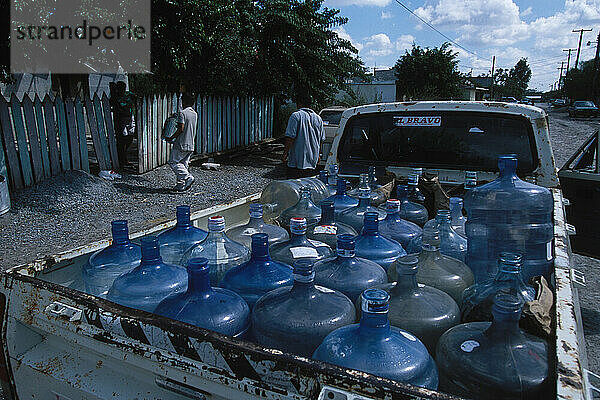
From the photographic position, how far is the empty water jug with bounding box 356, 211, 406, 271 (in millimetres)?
A: 2018

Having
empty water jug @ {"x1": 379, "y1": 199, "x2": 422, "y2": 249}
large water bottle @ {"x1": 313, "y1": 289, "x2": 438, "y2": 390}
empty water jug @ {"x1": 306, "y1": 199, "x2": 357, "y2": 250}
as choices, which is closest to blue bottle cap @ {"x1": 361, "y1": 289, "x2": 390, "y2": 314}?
large water bottle @ {"x1": 313, "y1": 289, "x2": 438, "y2": 390}

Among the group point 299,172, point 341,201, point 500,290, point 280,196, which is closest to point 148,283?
point 500,290

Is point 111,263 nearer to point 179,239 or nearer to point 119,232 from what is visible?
point 119,232

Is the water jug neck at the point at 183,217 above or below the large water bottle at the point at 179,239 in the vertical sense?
above

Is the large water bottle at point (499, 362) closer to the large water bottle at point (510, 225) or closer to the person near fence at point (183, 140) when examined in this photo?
the large water bottle at point (510, 225)

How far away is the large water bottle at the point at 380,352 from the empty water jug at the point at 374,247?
0.74 meters

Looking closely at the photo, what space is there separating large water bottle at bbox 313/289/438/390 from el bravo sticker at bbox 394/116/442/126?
2.71m

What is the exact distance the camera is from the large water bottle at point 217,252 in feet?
6.35

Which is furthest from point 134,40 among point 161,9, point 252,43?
point 252,43

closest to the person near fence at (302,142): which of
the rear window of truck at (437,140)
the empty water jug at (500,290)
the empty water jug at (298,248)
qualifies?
the rear window of truck at (437,140)

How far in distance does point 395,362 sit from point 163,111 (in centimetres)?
1001

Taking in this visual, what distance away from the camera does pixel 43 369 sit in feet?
5.42

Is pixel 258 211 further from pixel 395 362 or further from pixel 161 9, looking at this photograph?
pixel 161 9

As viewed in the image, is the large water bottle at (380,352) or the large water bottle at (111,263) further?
the large water bottle at (111,263)
